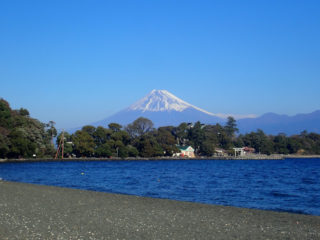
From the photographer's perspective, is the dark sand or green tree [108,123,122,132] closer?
the dark sand

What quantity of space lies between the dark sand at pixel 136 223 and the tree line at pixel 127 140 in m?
51.7

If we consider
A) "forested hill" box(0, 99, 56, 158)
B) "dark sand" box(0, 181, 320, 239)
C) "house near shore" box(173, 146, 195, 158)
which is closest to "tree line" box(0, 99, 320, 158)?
"forested hill" box(0, 99, 56, 158)

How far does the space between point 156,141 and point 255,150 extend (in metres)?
46.8

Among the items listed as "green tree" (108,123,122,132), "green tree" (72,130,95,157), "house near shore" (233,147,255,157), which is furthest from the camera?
"house near shore" (233,147,255,157)

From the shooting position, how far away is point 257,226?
38.1 feet

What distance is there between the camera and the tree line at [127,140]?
68.9 m

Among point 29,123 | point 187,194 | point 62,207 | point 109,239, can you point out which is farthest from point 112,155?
point 109,239

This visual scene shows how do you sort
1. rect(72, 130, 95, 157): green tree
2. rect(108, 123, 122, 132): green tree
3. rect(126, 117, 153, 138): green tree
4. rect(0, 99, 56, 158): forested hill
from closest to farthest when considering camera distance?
rect(0, 99, 56, 158): forested hill < rect(72, 130, 95, 157): green tree < rect(108, 123, 122, 132): green tree < rect(126, 117, 153, 138): green tree

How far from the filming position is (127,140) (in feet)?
319

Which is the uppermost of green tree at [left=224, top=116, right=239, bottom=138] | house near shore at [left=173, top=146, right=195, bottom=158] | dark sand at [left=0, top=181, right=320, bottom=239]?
green tree at [left=224, top=116, right=239, bottom=138]

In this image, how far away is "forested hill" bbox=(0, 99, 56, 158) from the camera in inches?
2574

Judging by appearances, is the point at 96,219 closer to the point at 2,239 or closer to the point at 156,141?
the point at 2,239

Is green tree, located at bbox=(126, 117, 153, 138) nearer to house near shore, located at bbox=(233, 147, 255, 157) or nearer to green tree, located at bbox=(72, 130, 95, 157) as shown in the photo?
green tree, located at bbox=(72, 130, 95, 157)

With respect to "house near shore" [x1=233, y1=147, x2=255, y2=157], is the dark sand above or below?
below
